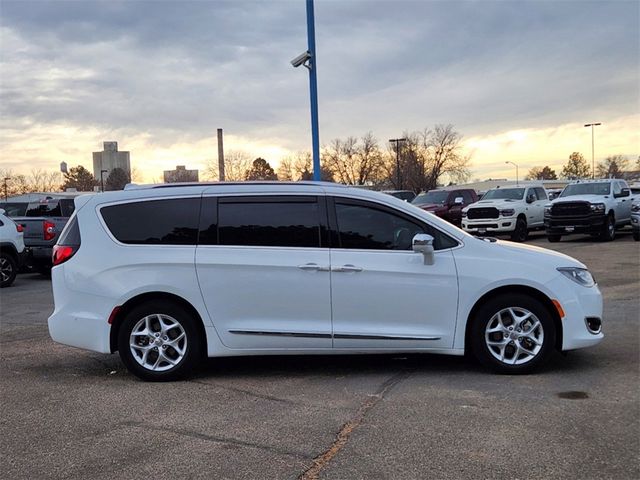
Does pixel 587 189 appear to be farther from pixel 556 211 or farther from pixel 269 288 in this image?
pixel 269 288

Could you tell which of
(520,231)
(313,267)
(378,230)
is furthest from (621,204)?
(313,267)

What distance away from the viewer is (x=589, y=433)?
13.8ft

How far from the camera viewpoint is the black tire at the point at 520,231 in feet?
69.1

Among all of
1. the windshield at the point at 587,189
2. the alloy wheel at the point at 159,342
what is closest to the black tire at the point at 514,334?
the alloy wheel at the point at 159,342

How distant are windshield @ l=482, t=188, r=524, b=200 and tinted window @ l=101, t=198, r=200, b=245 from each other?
18296mm

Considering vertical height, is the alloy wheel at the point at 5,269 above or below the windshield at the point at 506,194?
below

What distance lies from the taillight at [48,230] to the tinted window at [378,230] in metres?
10.6

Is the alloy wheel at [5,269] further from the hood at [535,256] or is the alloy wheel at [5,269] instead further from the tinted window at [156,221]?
the hood at [535,256]

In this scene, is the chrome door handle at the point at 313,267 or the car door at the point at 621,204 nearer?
the chrome door handle at the point at 313,267

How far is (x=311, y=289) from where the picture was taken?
550 cm

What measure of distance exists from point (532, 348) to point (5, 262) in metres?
11.7

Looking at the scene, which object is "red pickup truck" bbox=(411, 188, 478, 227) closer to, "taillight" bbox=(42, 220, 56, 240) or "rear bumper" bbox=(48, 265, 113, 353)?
"taillight" bbox=(42, 220, 56, 240)

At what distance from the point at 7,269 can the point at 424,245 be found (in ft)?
36.3

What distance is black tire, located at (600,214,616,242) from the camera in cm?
1941
